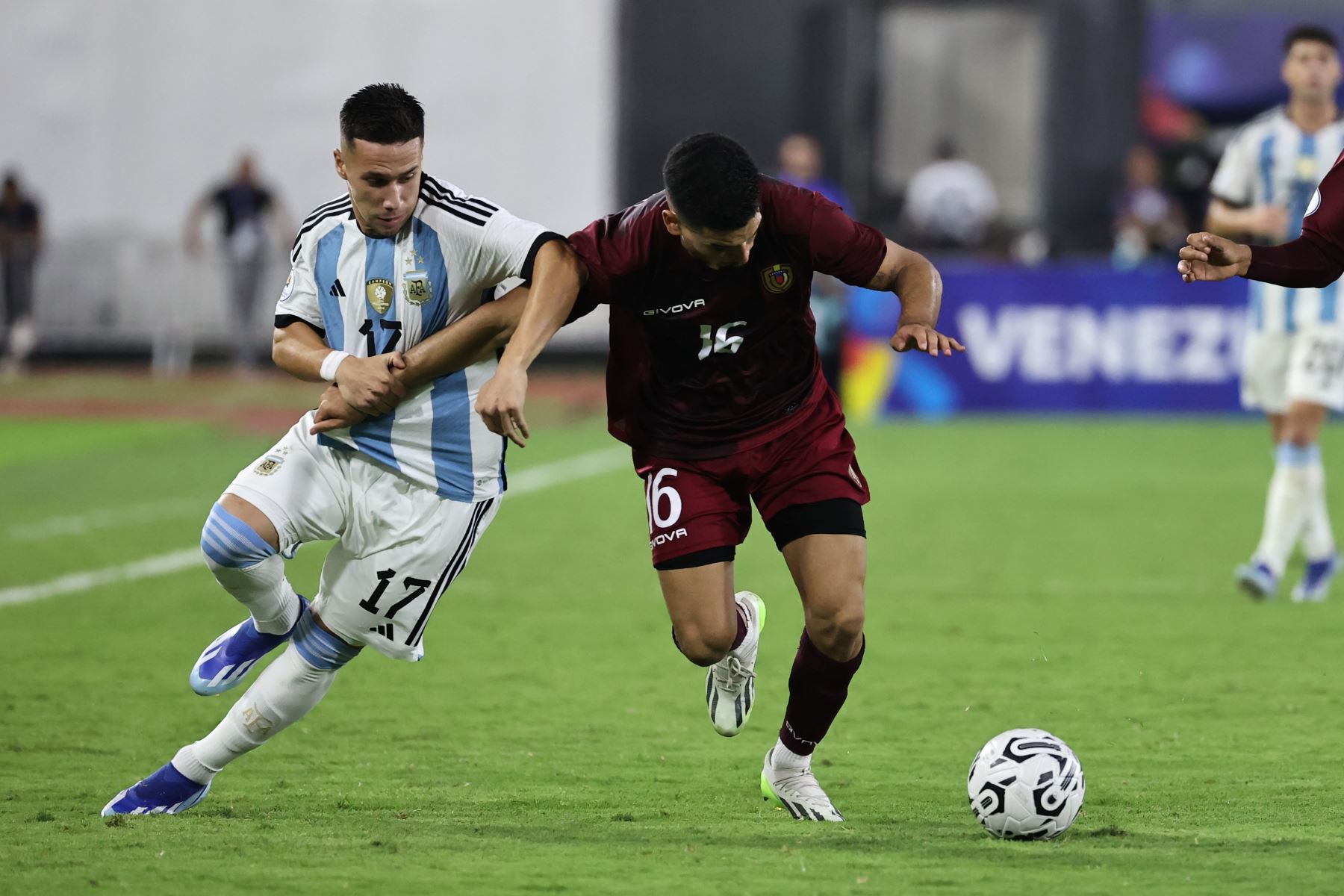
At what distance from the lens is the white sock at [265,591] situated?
529 cm

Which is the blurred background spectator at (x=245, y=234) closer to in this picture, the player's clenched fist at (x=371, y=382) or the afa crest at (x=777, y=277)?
the player's clenched fist at (x=371, y=382)

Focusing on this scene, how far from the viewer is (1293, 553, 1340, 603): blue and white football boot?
912 cm

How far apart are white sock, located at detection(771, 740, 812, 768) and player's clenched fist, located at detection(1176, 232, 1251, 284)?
1776 millimetres

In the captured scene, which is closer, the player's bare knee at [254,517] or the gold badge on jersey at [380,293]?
the player's bare knee at [254,517]

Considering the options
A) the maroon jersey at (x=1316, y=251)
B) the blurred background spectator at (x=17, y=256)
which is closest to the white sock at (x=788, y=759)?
the maroon jersey at (x=1316, y=251)

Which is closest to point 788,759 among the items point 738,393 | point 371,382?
point 738,393

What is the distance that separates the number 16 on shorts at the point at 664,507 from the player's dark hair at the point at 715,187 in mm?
863

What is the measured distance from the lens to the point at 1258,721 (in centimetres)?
654

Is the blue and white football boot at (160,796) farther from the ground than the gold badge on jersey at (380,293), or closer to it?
closer to it

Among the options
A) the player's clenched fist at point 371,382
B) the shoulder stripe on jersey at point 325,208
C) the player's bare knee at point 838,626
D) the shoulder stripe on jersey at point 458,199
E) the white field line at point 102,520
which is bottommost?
the white field line at point 102,520

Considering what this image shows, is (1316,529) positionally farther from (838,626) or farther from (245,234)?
(245,234)

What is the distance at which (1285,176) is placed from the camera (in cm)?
918

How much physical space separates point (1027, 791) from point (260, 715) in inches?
84.5

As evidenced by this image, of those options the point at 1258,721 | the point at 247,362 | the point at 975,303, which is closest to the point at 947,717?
the point at 1258,721
